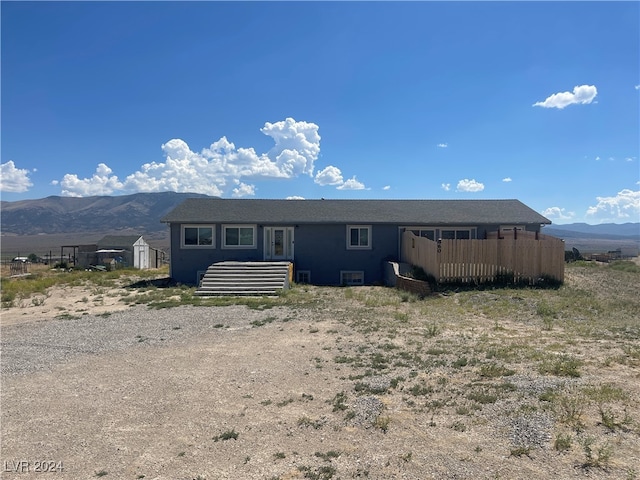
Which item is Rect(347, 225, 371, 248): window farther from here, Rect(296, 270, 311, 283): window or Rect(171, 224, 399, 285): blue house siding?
Rect(296, 270, 311, 283): window

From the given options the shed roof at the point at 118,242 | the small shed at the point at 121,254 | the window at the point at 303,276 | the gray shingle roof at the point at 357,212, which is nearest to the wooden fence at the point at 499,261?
the gray shingle roof at the point at 357,212

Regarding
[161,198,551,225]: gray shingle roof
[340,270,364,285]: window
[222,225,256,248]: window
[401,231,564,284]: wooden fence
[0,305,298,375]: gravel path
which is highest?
[161,198,551,225]: gray shingle roof

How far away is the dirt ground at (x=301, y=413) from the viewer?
4379 millimetres

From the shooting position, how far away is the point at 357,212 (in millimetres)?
23516

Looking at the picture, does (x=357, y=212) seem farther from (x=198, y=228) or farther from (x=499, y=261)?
(x=499, y=261)

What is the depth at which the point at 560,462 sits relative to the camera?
4.16m

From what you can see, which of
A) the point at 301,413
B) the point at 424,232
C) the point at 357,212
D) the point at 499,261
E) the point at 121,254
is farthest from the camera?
the point at 121,254

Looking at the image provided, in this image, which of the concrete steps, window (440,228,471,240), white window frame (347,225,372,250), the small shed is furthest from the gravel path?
the small shed

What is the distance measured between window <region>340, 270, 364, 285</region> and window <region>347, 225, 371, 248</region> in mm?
1343

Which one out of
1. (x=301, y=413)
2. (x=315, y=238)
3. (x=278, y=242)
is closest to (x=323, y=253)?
(x=315, y=238)

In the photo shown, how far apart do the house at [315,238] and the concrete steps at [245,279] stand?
2.15 m

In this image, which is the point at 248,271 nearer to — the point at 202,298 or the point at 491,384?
the point at 202,298

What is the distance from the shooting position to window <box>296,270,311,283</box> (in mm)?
22219

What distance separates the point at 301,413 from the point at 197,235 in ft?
58.0
